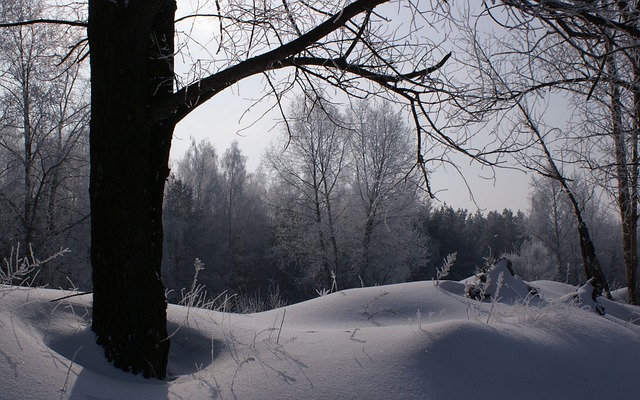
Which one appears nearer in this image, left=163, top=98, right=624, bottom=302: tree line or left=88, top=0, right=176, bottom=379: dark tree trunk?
left=88, top=0, right=176, bottom=379: dark tree trunk

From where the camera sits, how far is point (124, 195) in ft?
9.75

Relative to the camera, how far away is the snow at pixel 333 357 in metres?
2.38

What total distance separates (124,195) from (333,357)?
147 centimetres

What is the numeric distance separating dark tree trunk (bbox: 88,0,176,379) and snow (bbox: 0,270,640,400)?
0.15 m

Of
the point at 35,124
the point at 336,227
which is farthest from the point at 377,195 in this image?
the point at 35,124

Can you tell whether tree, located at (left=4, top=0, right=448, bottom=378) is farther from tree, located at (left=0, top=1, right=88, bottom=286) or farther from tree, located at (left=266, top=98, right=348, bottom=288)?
tree, located at (left=266, top=98, right=348, bottom=288)

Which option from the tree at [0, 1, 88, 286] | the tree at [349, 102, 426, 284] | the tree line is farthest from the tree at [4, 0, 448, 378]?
the tree at [349, 102, 426, 284]

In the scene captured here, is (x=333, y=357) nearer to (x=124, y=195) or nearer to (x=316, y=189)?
(x=124, y=195)

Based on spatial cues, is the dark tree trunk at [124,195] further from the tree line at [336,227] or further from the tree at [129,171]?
the tree line at [336,227]

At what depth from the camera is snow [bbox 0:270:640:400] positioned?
2377 millimetres

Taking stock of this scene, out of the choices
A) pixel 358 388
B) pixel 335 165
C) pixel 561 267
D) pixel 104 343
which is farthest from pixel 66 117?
pixel 561 267

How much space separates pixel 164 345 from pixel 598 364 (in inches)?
98.2

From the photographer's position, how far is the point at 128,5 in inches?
118

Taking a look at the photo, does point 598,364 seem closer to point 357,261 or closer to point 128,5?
point 128,5
